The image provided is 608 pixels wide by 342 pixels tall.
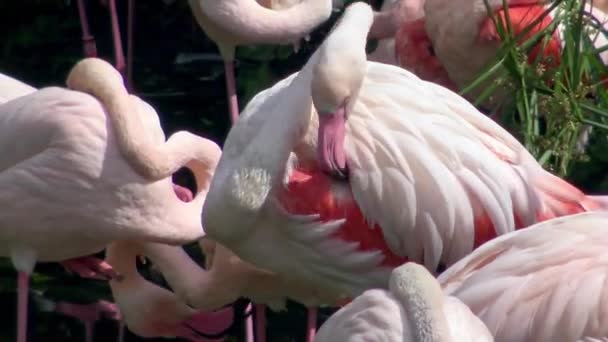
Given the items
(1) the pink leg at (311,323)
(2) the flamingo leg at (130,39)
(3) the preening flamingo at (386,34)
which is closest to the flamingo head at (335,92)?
(1) the pink leg at (311,323)

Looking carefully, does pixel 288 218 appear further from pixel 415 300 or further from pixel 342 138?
pixel 415 300

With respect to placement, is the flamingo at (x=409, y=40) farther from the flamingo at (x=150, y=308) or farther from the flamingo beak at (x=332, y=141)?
the flamingo beak at (x=332, y=141)

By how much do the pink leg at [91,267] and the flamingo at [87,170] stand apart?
13.0 inches

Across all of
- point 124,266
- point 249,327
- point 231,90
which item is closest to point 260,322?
point 249,327

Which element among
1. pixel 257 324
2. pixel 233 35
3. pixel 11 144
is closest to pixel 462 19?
pixel 233 35

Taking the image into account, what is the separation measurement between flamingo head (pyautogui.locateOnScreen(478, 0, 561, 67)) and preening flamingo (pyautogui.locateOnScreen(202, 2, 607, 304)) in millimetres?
537

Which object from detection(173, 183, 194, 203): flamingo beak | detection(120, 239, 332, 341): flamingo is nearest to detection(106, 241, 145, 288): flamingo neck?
detection(120, 239, 332, 341): flamingo

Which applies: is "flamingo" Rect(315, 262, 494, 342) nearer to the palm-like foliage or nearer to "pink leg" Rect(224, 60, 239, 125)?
the palm-like foliage

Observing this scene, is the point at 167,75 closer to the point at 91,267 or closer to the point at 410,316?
the point at 91,267

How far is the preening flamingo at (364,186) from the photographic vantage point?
4488 millimetres

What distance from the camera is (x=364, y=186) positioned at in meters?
4.50

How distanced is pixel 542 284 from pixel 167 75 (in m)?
3.93

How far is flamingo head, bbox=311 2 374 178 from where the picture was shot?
14.4ft

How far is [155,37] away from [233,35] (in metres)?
1.54
